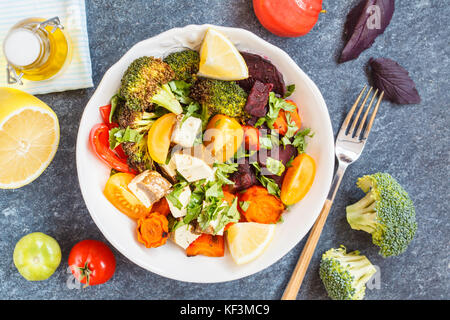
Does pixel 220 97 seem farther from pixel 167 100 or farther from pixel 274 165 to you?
pixel 274 165

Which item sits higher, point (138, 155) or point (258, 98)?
point (258, 98)

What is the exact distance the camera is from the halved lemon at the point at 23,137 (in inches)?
62.2

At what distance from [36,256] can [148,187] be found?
0.64 meters

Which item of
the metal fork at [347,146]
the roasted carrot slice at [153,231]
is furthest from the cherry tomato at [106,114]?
the metal fork at [347,146]

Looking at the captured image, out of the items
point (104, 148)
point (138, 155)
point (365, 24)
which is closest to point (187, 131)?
point (138, 155)

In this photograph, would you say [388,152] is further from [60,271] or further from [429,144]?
[60,271]

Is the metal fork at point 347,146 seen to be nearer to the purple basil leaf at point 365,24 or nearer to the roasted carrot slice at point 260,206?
the purple basil leaf at point 365,24

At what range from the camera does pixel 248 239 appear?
1651 millimetres

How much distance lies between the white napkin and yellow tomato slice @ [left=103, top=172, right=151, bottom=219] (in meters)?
0.49

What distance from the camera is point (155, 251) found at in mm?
1677

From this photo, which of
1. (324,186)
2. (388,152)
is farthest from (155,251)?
(388,152)

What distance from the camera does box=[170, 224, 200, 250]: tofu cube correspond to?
1635 millimetres

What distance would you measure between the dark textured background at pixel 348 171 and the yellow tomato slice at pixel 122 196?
1.05 ft
